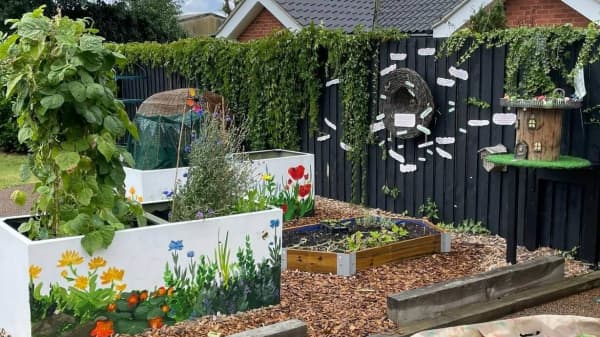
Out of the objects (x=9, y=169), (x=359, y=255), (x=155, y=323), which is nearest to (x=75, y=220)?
(x=155, y=323)

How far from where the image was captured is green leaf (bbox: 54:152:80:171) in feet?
12.0

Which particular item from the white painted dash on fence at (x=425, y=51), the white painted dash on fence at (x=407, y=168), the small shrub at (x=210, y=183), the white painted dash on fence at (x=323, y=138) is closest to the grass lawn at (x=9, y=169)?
the white painted dash on fence at (x=323, y=138)

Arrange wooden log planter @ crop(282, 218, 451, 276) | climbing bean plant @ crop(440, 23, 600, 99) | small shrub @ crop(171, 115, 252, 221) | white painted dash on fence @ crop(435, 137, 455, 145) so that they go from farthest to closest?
white painted dash on fence @ crop(435, 137, 455, 145) < climbing bean plant @ crop(440, 23, 600, 99) < wooden log planter @ crop(282, 218, 451, 276) < small shrub @ crop(171, 115, 252, 221)

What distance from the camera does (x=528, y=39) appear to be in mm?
5613

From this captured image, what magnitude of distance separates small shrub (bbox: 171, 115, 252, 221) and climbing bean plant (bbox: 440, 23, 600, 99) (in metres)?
2.49

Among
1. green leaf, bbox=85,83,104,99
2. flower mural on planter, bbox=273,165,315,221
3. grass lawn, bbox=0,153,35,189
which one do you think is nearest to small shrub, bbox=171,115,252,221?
green leaf, bbox=85,83,104,99

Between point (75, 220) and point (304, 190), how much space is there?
11.9 feet

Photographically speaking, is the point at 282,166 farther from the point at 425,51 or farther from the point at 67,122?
the point at 67,122

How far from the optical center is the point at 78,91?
361 cm

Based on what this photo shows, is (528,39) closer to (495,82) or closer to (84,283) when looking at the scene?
(495,82)

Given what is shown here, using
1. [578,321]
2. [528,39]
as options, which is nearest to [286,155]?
[528,39]

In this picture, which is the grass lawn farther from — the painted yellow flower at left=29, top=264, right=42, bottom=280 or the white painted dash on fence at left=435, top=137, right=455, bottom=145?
the painted yellow flower at left=29, top=264, right=42, bottom=280

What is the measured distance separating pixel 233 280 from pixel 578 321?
6.65 feet

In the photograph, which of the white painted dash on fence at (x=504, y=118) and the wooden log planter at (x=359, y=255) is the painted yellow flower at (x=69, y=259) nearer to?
the wooden log planter at (x=359, y=255)
